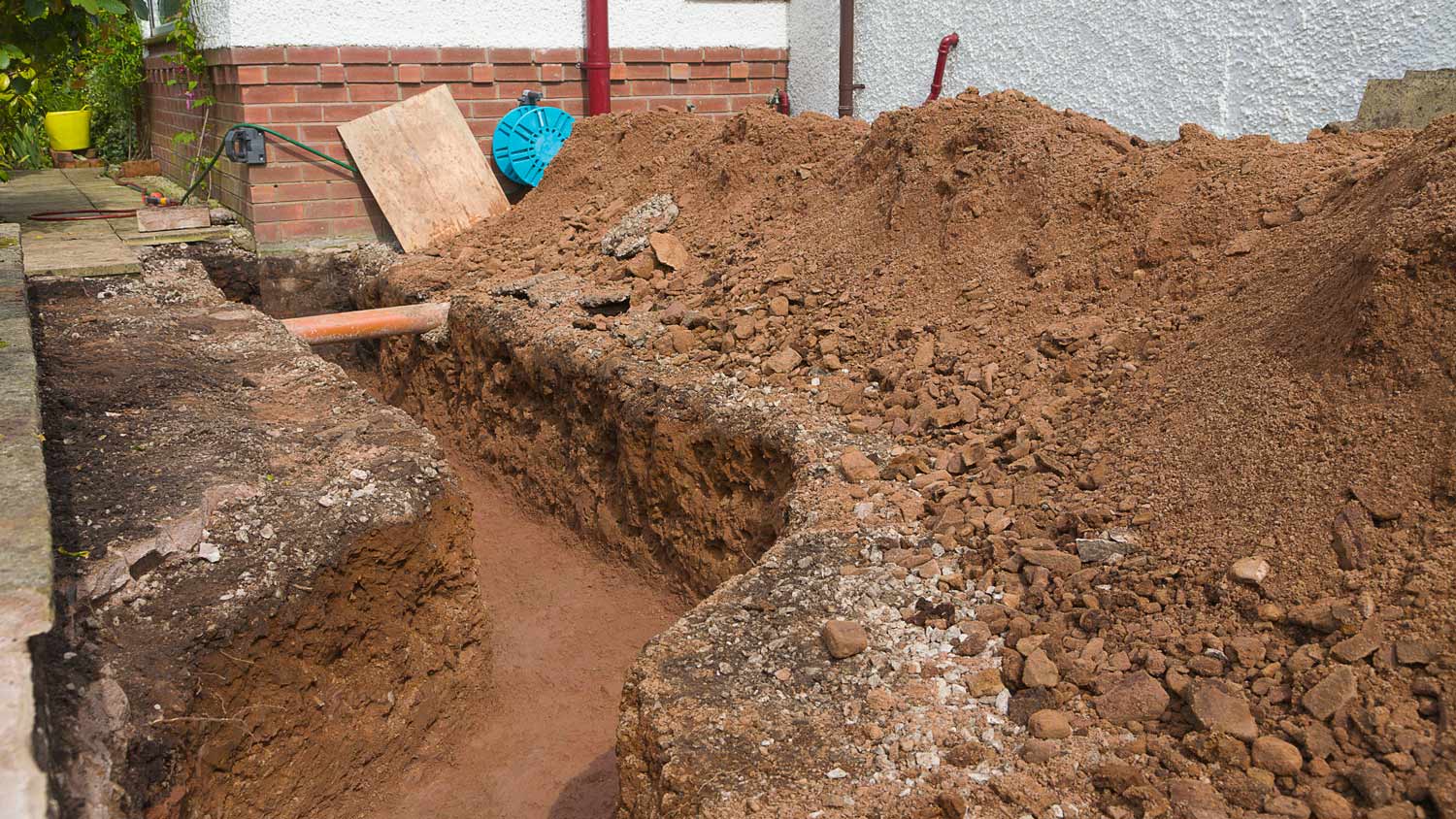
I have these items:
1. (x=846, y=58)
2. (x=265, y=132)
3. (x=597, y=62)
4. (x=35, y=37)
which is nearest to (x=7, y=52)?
(x=35, y=37)

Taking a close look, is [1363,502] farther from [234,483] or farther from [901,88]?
[901,88]

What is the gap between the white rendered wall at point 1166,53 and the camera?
419 cm

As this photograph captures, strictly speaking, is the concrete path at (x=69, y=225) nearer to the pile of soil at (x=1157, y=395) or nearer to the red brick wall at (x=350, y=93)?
the red brick wall at (x=350, y=93)

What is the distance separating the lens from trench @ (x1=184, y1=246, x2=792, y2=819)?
10.7ft

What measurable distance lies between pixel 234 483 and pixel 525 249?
3290mm

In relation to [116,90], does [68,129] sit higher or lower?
lower

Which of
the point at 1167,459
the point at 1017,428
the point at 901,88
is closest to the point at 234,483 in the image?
the point at 1017,428

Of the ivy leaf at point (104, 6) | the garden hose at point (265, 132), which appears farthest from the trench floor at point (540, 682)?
the ivy leaf at point (104, 6)

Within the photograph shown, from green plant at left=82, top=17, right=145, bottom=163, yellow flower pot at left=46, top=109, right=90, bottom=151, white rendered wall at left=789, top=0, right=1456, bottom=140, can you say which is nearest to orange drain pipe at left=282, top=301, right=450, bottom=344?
white rendered wall at left=789, top=0, right=1456, bottom=140

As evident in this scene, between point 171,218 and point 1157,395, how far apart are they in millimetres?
5891

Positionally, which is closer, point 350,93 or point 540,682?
point 540,682

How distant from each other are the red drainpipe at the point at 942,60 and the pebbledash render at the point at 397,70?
5.53ft

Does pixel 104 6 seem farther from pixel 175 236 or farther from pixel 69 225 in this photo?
pixel 69 225

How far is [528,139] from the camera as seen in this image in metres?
6.70
